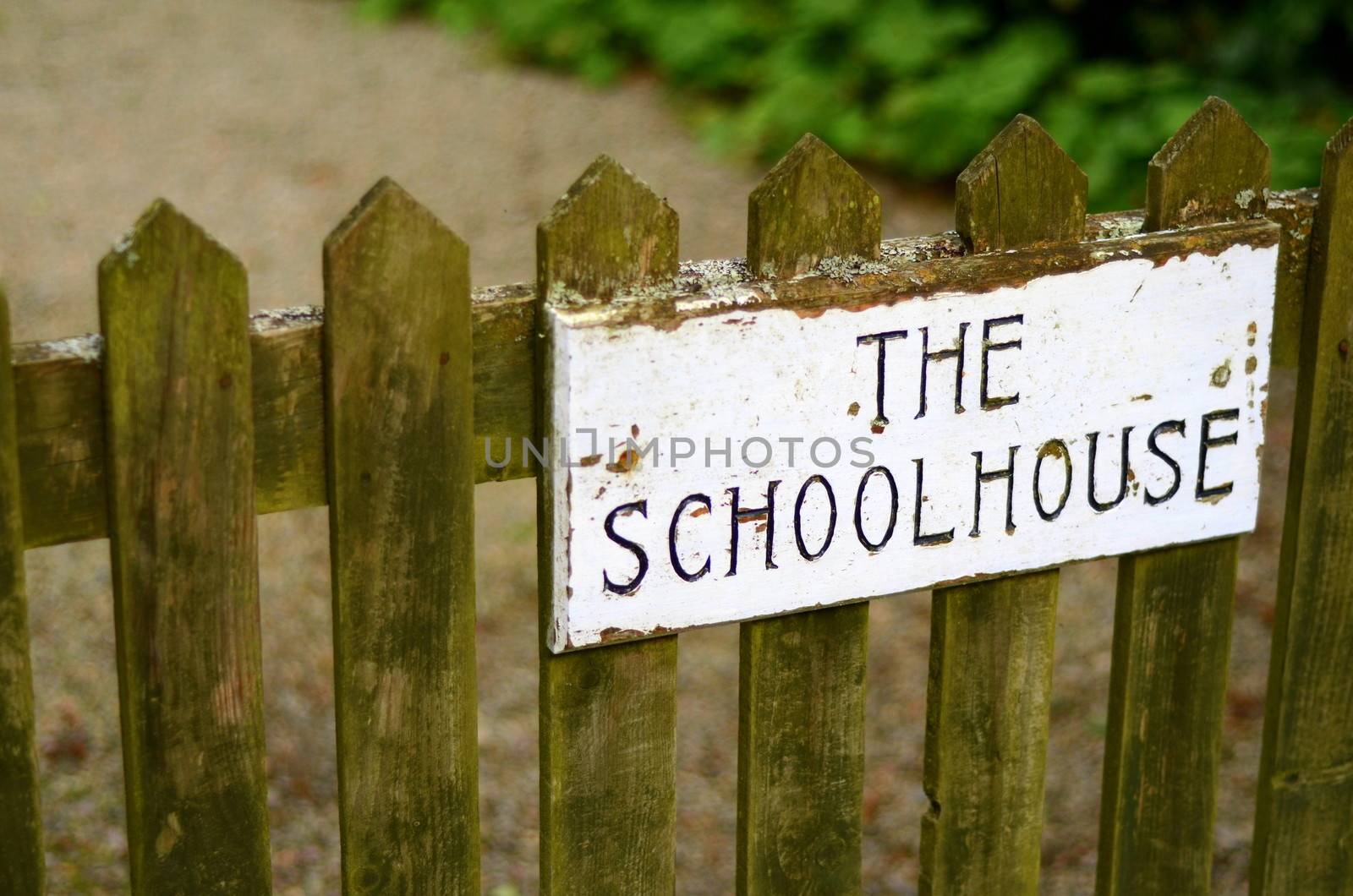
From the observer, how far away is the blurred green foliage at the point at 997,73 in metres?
6.15

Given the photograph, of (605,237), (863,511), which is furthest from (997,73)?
(605,237)

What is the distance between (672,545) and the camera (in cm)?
192

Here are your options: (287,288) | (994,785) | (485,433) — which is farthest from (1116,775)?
(287,288)

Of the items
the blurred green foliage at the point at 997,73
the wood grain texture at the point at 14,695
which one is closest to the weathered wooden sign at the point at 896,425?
the wood grain texture at the point at 14,695

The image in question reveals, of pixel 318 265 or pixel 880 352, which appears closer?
pixel 880 352

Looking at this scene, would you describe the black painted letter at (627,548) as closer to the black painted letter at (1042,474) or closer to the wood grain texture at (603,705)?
the wood grain texture at (603,705)

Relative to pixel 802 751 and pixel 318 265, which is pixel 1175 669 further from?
pixel 318 265

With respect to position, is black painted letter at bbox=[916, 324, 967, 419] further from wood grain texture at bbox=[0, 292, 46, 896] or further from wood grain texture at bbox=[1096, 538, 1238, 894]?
wood grain texture at bbox=[0, 292, 46, 896]

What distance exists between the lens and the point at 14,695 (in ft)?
5.68

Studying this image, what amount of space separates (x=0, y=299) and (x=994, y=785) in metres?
1.45

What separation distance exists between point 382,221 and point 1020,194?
2.66ft

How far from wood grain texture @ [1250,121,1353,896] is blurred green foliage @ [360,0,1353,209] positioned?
358cm

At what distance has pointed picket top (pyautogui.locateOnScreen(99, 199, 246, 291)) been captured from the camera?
163cm

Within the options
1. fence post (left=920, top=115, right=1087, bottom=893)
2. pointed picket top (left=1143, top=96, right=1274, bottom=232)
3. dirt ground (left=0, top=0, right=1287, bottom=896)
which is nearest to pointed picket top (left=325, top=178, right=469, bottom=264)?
fence post (left=920, top=115, right=1087, bottom=893)
